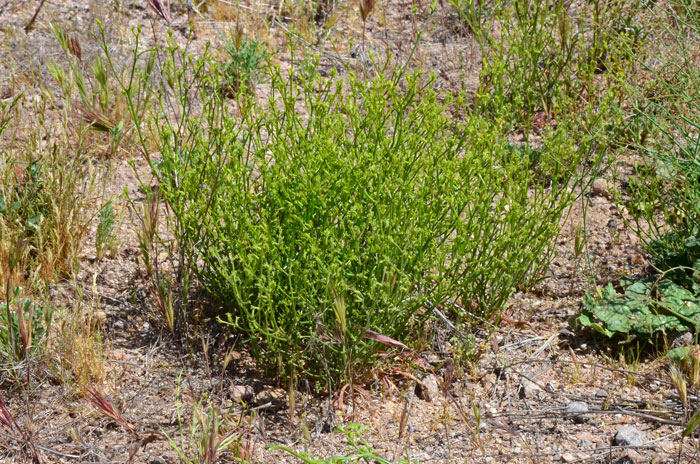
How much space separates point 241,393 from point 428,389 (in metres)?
0.61

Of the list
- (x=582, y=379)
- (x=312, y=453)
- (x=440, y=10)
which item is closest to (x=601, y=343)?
(x=582, y=379)

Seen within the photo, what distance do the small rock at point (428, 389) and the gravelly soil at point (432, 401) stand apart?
25 millimetres

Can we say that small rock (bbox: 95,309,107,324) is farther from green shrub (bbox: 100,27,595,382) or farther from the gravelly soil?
green shrub (bbox: 100,27,595,382)

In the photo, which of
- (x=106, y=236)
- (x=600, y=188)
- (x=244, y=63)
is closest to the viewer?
(x=106, y=236)

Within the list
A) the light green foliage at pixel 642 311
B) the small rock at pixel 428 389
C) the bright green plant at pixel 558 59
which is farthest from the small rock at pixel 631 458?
the bright green plant at pixel 558 59

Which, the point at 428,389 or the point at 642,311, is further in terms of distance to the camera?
the point at 642,311

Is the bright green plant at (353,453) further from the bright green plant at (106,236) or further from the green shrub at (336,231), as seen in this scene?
the bright green plant at (106,236)

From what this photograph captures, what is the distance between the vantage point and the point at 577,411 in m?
2.38

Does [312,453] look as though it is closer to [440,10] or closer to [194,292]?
[194,292]

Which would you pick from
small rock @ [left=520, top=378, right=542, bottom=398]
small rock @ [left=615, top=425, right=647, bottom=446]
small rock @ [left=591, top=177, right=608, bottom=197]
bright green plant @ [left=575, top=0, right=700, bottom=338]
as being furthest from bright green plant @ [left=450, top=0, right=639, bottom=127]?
small rock @ [left=615, top=425, right=647, bottom=446]

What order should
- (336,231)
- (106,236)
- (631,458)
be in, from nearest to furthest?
(631,458) → (336,231) → (106,236)

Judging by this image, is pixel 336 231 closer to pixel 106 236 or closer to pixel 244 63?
pixel 106 236

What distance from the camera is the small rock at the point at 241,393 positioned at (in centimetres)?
245

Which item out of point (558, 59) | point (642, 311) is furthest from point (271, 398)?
point (558, 59)
